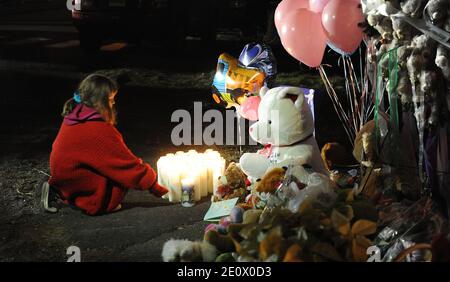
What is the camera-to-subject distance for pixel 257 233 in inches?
121

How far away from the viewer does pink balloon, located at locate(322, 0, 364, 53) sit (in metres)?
4.16

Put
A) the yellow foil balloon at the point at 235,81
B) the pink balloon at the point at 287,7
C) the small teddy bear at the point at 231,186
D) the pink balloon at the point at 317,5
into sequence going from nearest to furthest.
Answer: the pink balloon at the point at 317,5
the pink balloon at the point at 287,7
the small teddy bear at the point at 231,186
the yellow foil balloon at the point at 235,81

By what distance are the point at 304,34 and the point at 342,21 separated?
1.01ft

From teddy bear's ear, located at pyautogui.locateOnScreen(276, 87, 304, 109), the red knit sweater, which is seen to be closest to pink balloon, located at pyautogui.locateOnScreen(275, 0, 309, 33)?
teddy bear's ear, located at pyautogui.locateOnScreen(276, 87, 304, 109)

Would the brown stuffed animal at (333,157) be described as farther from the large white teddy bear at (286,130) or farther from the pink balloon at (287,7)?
the pink balloon at (287,7)

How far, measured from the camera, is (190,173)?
193 inches

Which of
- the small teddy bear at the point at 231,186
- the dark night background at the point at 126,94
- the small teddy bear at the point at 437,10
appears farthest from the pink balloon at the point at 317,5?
the dark night background at the point at 126,94

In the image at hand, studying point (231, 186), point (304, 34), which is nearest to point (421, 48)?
point (304, 34)

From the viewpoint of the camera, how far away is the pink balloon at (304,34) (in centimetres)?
434

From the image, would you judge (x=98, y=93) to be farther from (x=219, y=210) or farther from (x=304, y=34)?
(x=304, y=34)

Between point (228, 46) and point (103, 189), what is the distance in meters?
8.27

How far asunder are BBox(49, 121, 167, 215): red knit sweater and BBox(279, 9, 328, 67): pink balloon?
4.89ft

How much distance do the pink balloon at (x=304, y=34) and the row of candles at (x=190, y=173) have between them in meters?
1.20
